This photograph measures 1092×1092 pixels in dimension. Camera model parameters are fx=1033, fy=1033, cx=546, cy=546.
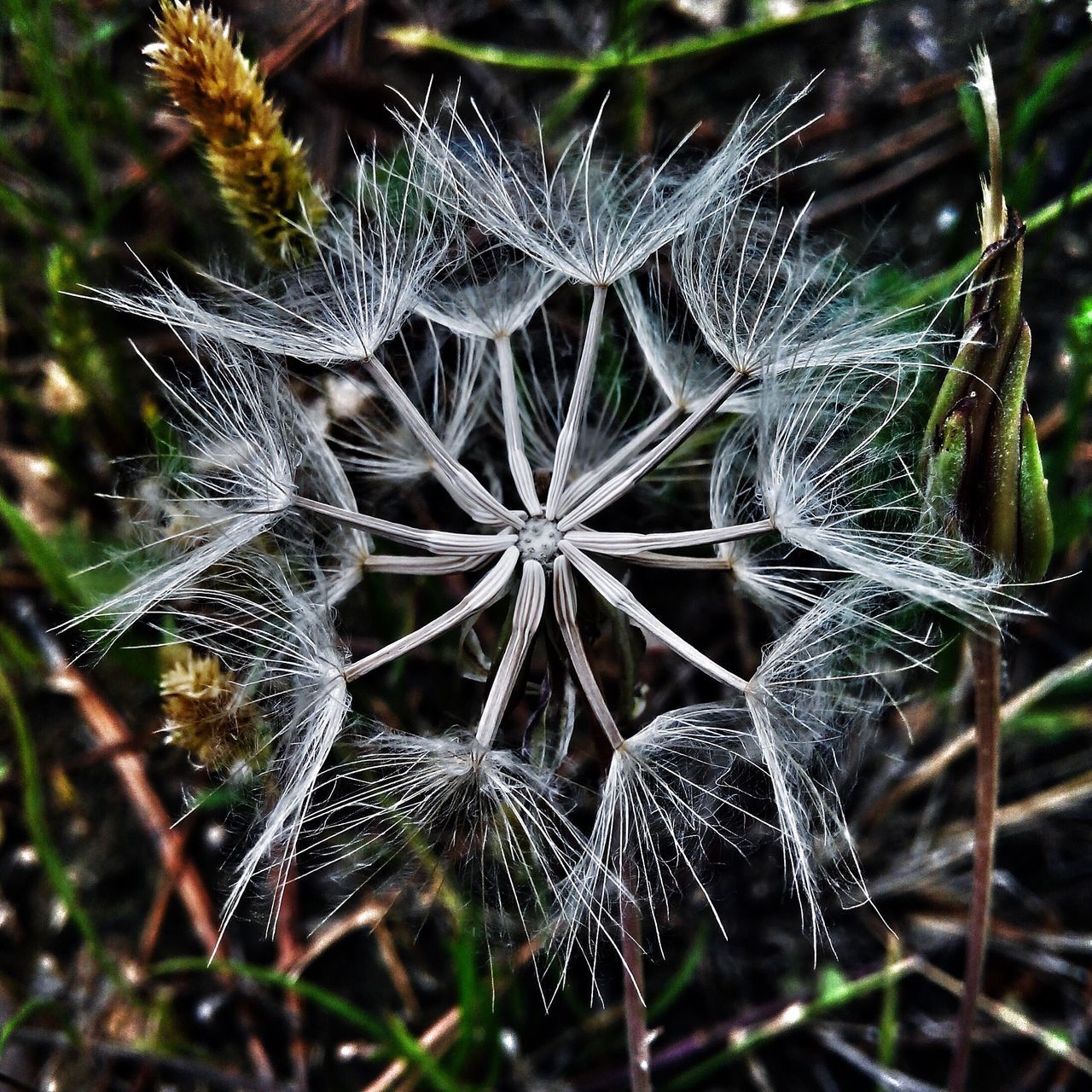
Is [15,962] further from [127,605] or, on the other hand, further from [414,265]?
[414,265]

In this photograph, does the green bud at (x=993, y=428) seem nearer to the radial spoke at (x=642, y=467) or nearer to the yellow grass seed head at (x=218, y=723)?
the radial spoke at (x=642, y=467)

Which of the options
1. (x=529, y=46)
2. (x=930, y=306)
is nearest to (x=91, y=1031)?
(x=930, y=306)

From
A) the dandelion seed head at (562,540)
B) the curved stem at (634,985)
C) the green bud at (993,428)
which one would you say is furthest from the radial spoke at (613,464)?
the curved stem at (634,985)

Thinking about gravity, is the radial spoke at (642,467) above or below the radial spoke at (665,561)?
above

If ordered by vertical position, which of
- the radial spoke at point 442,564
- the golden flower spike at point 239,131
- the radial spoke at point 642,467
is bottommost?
the radial spoke at point 442,564

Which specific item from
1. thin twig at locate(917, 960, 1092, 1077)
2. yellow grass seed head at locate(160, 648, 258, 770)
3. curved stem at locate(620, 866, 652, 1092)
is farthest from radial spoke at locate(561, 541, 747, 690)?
thin twig at locate(917, 960, 1092, 1077)

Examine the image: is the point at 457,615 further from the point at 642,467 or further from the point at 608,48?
the point at 608,48

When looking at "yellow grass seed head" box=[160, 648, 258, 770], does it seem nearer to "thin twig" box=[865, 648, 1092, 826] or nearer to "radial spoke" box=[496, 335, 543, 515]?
"radial spoke" box=[496, 335, 543, 515]
